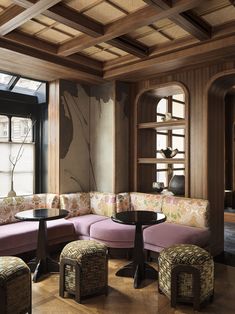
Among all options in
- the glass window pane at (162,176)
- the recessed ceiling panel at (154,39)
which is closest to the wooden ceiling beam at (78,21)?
the recessed ceiling panel at (154,39)

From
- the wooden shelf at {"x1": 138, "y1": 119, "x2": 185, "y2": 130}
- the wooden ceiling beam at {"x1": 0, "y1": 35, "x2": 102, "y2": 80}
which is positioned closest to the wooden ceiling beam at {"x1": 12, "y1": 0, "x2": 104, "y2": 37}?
the wooden ceiling beam at {"x1": 0, "y1": 35, "x2": 102, "y2": 80}

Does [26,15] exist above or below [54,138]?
above

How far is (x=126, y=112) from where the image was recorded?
4293 mm

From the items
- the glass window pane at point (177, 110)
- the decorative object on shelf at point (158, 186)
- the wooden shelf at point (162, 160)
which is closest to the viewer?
the wooden shelf at point (162, 160)

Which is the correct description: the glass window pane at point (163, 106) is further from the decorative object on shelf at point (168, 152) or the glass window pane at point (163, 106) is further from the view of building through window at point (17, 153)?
the view of building through window at point (17, 153)

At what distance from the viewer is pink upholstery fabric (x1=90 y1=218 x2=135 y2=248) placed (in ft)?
10.8

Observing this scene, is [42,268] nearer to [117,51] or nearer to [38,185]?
[38,185]

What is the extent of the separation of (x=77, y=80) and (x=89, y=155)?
1153 mm

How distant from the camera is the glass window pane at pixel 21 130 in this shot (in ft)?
13.5

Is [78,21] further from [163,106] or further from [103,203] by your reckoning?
[163,106]

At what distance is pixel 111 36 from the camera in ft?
9.42

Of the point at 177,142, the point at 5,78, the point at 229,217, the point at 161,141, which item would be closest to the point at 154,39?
the point at 5,78

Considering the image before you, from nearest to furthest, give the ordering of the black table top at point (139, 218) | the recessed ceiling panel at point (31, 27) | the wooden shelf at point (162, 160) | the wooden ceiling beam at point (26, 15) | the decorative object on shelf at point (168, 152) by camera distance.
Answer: the wooden ceiling beam at point (26, 15) → the black table top at point (139, 218) → the recessed ceiling panel at point (31, 27) → the wooden shelf at point (162, 160) → the decorative object on shelf at point (168, 152)

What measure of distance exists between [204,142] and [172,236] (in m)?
1.22
